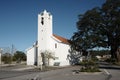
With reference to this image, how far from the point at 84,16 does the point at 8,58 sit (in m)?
24.4

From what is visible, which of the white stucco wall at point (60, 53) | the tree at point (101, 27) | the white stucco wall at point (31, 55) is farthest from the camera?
the white stucco wall at point (31, 55)

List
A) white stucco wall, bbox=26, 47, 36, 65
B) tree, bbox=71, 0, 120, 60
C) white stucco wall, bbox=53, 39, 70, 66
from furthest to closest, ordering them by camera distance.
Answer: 1. white stucco wall, bbox=26, 47, 36, 65
2. white stucco wall, bbox=53, 39, 70, 66
3. tree, bbox=71, 0, 120, 60

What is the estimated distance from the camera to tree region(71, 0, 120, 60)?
5404 centimetres

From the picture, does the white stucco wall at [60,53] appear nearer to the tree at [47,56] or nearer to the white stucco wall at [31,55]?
the tree at [47,56]

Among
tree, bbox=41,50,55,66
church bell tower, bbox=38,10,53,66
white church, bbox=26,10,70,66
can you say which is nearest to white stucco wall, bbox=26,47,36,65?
white church, bbox=26,10,70,66

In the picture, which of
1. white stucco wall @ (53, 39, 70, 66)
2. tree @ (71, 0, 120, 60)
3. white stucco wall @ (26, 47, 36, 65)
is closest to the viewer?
tree @ (71, 0, 120, 60)

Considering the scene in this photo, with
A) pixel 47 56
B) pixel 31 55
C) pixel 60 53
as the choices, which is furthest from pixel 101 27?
pixel 31 55

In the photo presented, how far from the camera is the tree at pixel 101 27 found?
54.0 meters

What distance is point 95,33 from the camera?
59469 millimetres

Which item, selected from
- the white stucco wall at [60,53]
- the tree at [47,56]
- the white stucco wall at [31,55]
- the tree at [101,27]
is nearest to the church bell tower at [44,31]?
the tree at [47,56]

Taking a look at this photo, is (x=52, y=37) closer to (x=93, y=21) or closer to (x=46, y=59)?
(x=46, y=59)

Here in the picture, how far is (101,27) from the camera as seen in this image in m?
58.3

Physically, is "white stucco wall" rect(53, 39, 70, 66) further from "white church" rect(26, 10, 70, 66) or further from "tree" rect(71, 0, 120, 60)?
"tree" rect(71, 0, 120, 60)

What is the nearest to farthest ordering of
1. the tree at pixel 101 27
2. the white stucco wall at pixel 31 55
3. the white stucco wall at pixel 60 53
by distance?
the tree at pixel 101 27 → the white stucco wall at pixel 60 53 → the white stucco wall at pixel 31 55
